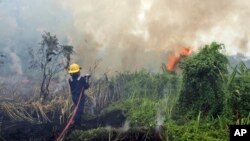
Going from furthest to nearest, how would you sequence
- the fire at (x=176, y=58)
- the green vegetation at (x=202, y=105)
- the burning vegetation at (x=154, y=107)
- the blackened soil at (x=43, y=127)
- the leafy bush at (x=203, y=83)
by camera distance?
1. the fire at (x=176, y=58)
2. the blackened soil at (x=43, y=127)
3. the leafy bush at (x=203, y=83)
4. the burning vegetation at (x=154, y=107)
5. the green vegetation at (x=202, y=105)

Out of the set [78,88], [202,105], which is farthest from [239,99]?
[78,88]

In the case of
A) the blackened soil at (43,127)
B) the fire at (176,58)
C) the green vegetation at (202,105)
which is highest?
the fire at (176,58)

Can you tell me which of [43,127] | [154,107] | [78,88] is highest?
[78,88]

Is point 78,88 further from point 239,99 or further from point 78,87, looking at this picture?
point 239,99

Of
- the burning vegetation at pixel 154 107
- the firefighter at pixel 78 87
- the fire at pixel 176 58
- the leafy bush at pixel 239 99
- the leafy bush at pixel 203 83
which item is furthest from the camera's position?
the fire at pixel 176 58

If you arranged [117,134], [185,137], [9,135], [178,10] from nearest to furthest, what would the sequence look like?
[185,137]
[117,134]
[9,135]
[178,10]

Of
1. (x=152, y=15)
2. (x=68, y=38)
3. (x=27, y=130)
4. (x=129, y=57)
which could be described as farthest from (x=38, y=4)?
(x=27, y=130)

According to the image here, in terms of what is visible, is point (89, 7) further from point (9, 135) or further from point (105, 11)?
Result: point (9, 135)

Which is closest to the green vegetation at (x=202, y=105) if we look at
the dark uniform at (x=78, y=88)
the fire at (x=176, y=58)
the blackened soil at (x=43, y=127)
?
the blackened soil at (x=43, y=127)

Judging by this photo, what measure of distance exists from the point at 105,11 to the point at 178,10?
869 cm

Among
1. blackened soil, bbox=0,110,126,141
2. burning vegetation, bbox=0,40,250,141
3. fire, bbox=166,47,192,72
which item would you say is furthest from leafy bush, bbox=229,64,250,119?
fire, bbox=166,47,192,72

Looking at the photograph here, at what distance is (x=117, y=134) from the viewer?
10266 millimetres

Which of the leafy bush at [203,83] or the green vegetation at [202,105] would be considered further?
the leafy bush at [203,83]

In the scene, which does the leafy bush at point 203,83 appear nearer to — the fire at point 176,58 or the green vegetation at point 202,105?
the green vegetation at point 202,105
